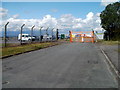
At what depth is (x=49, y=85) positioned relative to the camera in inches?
272

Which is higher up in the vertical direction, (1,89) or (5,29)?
(5,29)

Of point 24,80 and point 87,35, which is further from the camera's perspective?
point 87,35

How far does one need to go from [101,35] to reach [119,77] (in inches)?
2452

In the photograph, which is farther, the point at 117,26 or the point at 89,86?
the point at 117,26

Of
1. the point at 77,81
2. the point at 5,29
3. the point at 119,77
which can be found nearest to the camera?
the point at 77,81

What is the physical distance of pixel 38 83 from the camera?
7.20m

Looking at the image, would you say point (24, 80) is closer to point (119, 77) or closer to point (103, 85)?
point (103, 85)

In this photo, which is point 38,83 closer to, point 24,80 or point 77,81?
point 24,80

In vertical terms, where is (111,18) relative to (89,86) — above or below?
above

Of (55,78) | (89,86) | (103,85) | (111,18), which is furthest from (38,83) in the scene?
(111,18)

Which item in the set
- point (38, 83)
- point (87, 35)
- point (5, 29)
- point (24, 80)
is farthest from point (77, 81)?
point (87, 35)

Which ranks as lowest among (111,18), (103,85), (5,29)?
(103,85)

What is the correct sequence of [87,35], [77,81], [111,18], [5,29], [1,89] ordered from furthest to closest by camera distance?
[111,18] < [87,35] < [5,29] < [77,81] < [1,89]

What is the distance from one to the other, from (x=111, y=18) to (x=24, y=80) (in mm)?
62220
